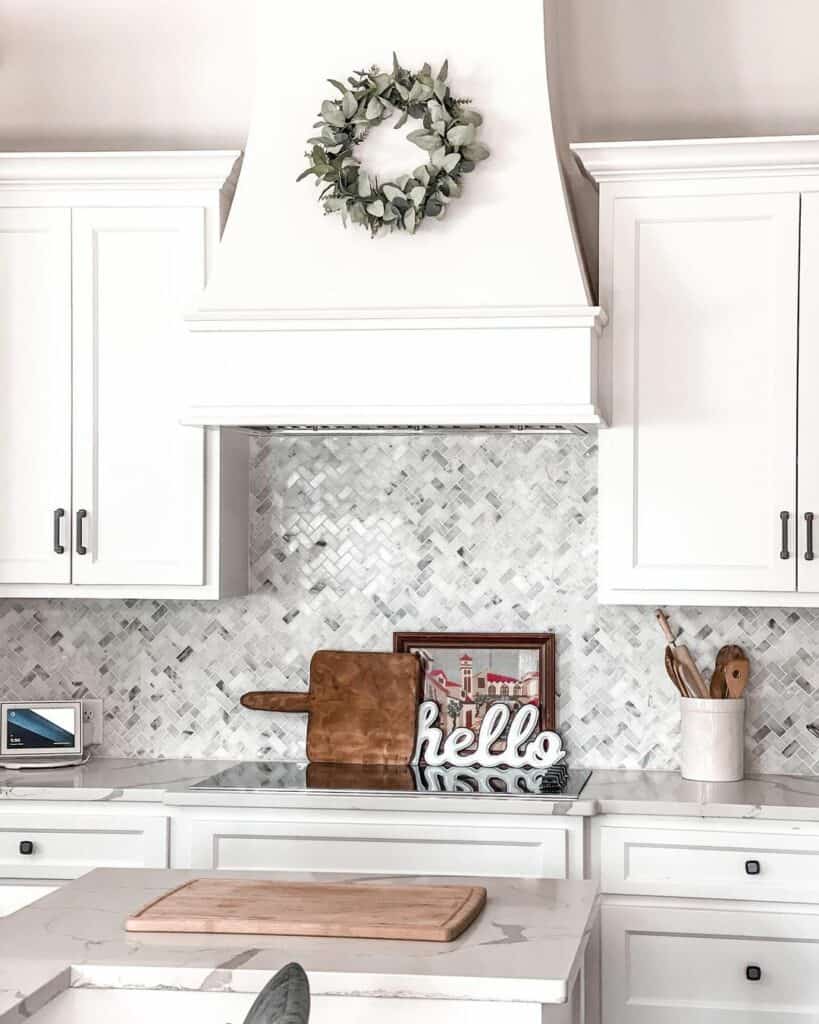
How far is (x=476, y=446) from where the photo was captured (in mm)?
3771

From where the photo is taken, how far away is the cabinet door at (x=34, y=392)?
357cm

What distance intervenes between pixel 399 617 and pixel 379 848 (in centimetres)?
74

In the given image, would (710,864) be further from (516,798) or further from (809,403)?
(809,403)

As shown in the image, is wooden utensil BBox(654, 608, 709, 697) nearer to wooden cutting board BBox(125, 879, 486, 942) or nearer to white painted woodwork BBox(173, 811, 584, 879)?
white painted woodwork BBox(173, 811, 584, 879)

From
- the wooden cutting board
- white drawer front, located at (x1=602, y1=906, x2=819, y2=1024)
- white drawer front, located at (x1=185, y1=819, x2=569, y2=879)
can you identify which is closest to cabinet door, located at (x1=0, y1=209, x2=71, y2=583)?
white drawer front, located at (x1=185, y1=819, x2=569, y2=879)

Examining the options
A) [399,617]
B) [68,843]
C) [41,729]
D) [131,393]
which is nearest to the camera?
[68,843]

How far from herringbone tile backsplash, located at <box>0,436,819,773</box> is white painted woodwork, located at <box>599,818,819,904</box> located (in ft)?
1.63

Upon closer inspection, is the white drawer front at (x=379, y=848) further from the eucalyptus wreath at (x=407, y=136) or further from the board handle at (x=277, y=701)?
the eucalyptus wreath at (x=407, y=136)

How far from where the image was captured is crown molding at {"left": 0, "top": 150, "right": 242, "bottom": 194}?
3.48m

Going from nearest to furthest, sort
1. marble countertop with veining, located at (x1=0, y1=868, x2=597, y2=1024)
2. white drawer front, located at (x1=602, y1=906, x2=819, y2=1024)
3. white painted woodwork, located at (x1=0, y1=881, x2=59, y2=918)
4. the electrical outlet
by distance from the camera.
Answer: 1. marble countertop with veining, located at (x1=0, y1=868, x2=597, y2=1024)
2. white painted woodwork, located at (x1=0, y1=881, x2=59, y2=918)
3. white drawer front, located at (x1=602, y1=906, x2=819, y2=1024)
4. the electrical outlet

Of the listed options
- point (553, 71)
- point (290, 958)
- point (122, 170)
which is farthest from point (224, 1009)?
point (553, 71)

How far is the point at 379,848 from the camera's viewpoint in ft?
10.6

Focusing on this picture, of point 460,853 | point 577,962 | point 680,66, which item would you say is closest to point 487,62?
point 680,66

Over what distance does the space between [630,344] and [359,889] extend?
165 cm
